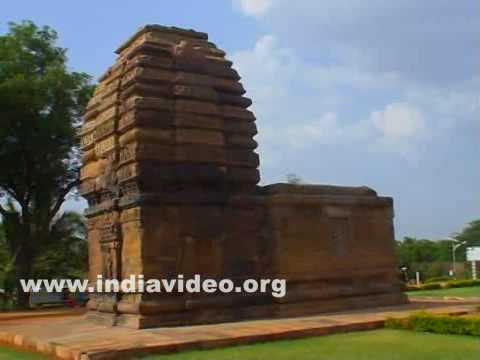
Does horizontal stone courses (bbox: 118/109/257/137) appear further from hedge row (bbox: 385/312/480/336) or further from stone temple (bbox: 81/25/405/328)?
hedge row (bbox: 385/312/480/336)

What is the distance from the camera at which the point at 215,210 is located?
38.5 feet

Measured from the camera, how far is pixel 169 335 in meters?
9.30

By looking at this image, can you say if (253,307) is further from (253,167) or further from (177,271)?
(253,167)

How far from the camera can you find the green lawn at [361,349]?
24.3 feet

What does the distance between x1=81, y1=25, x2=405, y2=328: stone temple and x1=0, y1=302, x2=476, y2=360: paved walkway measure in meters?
0.74

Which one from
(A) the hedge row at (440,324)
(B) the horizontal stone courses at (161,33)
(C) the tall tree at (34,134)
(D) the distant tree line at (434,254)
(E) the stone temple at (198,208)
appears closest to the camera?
(A) the hedge row at (440,324)

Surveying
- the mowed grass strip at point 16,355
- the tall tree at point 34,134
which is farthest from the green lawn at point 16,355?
the tall tree at point 34,134

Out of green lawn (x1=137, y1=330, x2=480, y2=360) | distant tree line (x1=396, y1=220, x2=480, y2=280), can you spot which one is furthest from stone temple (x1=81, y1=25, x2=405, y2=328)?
distant tree line (x1=396, y1=220, x2=480, y2=280)

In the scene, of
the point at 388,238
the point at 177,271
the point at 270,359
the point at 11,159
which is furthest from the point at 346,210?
the point at 11,159

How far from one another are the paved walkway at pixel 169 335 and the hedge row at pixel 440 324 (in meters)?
0.53

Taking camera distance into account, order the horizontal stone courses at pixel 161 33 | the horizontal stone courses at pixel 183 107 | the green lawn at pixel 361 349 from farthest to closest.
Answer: the horizontal stone courses at pixel 161 33, the horizontal stone courses at pixel 183 107, the green lawn at pixel 361 349

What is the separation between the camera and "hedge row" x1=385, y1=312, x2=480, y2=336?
867cm

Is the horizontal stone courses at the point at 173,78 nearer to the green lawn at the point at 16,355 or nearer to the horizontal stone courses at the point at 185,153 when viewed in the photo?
the horizontal stone courses at the point at 185,153

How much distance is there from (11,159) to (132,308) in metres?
14.6
